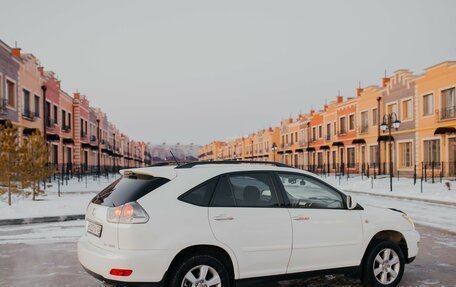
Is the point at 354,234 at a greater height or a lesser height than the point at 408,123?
lesser

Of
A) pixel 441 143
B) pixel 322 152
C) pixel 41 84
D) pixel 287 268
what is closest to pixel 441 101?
pixel 441 143

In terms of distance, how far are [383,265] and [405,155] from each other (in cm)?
3071

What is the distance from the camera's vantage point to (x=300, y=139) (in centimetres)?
6169

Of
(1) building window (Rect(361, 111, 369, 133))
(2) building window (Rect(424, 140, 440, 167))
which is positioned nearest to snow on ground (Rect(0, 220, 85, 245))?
(2) building window (Rect(424, 140, 440, 167))

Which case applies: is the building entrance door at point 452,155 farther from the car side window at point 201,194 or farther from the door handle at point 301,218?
the car side window at point 201,194

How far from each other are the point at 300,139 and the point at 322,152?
9.58m

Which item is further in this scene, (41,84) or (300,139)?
(300,139)

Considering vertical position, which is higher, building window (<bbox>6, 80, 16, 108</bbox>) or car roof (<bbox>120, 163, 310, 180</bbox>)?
building window (<bbox>6, 80, 16, 108</bbox>)

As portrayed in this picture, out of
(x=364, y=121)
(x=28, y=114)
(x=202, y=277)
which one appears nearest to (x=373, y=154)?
(x=364, y=121)

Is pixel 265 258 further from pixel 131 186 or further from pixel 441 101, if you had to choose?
pixel 441 101

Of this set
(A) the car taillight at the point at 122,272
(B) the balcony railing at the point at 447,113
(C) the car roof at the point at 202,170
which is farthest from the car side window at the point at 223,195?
(B) the balcony railing at the point at 447,113

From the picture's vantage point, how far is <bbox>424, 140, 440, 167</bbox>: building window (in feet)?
94.3

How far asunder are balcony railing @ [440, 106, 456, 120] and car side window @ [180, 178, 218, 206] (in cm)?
2684

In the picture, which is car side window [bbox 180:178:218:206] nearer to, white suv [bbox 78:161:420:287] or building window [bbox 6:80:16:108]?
white suv [bbox 78:161:420:287]
